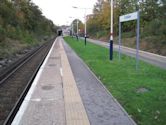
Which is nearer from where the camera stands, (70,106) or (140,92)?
(70,106)

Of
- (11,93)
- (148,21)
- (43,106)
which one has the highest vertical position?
(148,21)

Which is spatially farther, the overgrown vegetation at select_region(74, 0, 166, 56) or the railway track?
the overgrown vegetation at select_region(74, 0, 166, 56)

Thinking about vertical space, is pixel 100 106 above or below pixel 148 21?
below

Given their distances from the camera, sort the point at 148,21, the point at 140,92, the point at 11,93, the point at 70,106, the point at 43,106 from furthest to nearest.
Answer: the point at 148,21
the point at 11,93
the point at 140,92
the point at 43,106
the point at 70,106

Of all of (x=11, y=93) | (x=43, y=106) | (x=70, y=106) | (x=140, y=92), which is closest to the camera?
(x=70, y=106)

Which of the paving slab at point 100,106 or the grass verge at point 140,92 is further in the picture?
the grass verge at point 140,92

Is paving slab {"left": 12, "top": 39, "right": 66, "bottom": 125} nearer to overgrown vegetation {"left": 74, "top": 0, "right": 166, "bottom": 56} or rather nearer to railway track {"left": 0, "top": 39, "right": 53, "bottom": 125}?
railway track {"left": 0, "top": 39, "right": 53, "bottom": 125}

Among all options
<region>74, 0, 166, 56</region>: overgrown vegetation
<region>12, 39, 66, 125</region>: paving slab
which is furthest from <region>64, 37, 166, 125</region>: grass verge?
<region>74, 0, 166, 56</region>: overgrown vegetation

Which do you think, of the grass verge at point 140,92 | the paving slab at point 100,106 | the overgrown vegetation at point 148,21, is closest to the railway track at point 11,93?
the paving slab at point 100,106

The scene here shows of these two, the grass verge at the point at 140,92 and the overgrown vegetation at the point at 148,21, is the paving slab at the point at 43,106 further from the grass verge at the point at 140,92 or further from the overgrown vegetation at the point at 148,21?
the overgrown vegetation at the point at 148,21

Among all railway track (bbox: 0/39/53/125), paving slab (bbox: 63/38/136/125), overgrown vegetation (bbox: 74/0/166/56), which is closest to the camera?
paving slab (bbox: 63/38/136/125)

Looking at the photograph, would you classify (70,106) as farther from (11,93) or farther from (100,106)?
(11,93)

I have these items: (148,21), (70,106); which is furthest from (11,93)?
(148,21)

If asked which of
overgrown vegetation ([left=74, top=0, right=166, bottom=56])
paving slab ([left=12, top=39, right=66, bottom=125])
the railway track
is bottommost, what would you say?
the railway track
